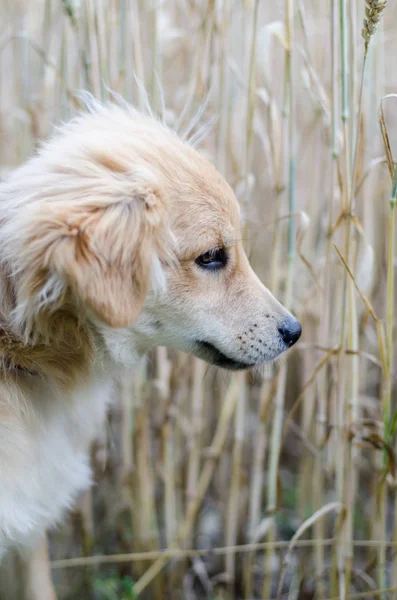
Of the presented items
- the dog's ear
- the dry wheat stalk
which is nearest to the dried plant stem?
the dog's ear

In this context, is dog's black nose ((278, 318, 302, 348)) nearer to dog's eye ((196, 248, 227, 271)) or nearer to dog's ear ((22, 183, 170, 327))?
dog's eye ((196, 248, 227, 271))

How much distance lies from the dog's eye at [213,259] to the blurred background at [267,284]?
1.02ft

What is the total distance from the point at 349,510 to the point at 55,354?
1.03 metres

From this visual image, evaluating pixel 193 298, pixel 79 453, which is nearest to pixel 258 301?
pixel 193 298

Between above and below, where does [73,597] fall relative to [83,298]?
below

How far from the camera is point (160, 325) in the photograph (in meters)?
1.62

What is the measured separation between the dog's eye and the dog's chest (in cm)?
46

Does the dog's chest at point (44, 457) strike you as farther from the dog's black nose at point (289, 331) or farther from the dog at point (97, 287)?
the dog's black nose at point (289, 331)

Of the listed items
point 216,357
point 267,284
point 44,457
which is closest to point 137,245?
point 216,357

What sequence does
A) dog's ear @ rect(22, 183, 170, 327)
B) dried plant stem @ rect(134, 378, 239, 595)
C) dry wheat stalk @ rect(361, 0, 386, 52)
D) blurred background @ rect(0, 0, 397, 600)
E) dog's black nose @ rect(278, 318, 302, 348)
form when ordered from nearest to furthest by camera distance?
dog's ear @ rect(22, 183, 170, 327) → dry wheat stalk @ rect(361, 0, 386, 52) → dog's black nose @ rect(278, 318, 302, 348) → blurred background @ rect(0, 0, 397, 600) → dried plant stem @ rect(134, 378, 239, 595)

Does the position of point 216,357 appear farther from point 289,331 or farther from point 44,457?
point 44,457

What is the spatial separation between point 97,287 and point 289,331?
2.03 feet

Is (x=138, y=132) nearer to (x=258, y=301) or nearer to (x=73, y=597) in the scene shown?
(x=258, y=301)

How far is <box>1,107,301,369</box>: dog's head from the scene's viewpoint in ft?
4.34
